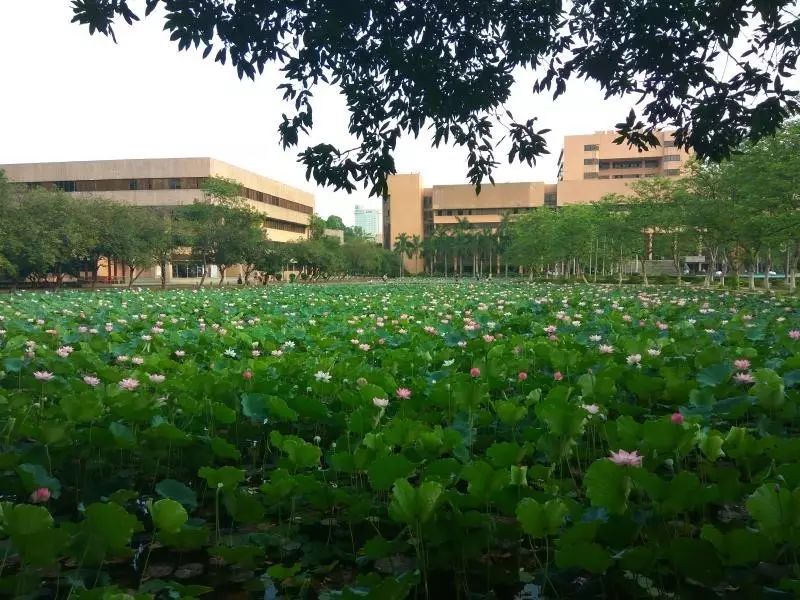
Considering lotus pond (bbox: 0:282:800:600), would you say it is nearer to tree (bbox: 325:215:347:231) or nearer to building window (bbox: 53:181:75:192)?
building window (bbox: 53:181:75:192)

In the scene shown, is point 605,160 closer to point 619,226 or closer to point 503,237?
point 503,237

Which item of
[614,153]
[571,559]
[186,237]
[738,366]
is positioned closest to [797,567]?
[571,559]

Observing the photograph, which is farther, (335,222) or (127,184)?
(335,222)

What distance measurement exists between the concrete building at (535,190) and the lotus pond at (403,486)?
63.8 m

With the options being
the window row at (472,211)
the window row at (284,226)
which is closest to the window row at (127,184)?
the window row at (284,226)

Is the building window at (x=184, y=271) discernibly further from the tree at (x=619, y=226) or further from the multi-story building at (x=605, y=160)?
the multi-story building at (x=605, y=160)

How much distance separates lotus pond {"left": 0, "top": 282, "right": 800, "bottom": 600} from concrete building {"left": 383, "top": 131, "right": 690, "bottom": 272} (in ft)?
209

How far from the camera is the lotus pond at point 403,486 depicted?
1600 millimetres

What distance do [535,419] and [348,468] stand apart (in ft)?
4.17

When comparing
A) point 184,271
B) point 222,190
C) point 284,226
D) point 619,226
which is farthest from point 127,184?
point 619,226

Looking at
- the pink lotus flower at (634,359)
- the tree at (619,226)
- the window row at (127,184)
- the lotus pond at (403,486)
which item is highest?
the window row at (127,184)

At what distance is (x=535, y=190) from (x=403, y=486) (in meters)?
83.8

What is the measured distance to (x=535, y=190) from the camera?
8194 centimetres

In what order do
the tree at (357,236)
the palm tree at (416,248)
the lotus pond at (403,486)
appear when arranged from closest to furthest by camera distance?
the lotus pond at (403,486)
the palm tree at (416,248)
the tree at (357,236)
